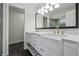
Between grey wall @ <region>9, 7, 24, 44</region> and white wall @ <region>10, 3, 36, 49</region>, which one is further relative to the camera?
grey wall @ <region>9, 7, 24, 44</region>

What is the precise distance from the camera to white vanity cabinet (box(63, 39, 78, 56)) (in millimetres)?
740

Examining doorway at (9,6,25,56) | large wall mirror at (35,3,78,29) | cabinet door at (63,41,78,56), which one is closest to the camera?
cabinet door at (63,41,78,56)

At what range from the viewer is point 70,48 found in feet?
2.60

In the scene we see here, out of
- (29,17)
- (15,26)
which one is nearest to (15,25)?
(15,26)

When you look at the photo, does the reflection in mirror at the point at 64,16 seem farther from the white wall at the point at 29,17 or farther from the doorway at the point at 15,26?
the doorway at the point at 15,26

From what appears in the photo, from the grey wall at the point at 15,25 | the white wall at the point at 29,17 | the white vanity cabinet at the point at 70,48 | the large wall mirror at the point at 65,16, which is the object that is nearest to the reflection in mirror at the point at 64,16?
the large wall mirror at the point at 65,16

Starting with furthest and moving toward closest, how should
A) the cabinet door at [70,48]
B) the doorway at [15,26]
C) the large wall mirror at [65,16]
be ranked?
the doorway at [15,26] → the large wall mirror at [65,16] → the cabinet door at [70,48]

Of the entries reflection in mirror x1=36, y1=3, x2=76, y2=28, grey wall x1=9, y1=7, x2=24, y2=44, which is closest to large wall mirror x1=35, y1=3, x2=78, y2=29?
reflection in mirror x1=36, y1=3, x2=76, y2=28

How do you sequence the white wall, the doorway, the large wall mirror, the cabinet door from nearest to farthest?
1. the cabinet door
2. the large wall mirror
3. the white wall
4. the doorway

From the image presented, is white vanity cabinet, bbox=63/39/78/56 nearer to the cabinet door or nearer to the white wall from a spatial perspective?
the cabinet door

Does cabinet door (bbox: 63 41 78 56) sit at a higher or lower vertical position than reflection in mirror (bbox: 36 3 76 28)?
lower

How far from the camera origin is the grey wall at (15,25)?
3.89 metres

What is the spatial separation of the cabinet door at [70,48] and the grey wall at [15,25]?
3558 mm

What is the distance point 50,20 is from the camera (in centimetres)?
221
